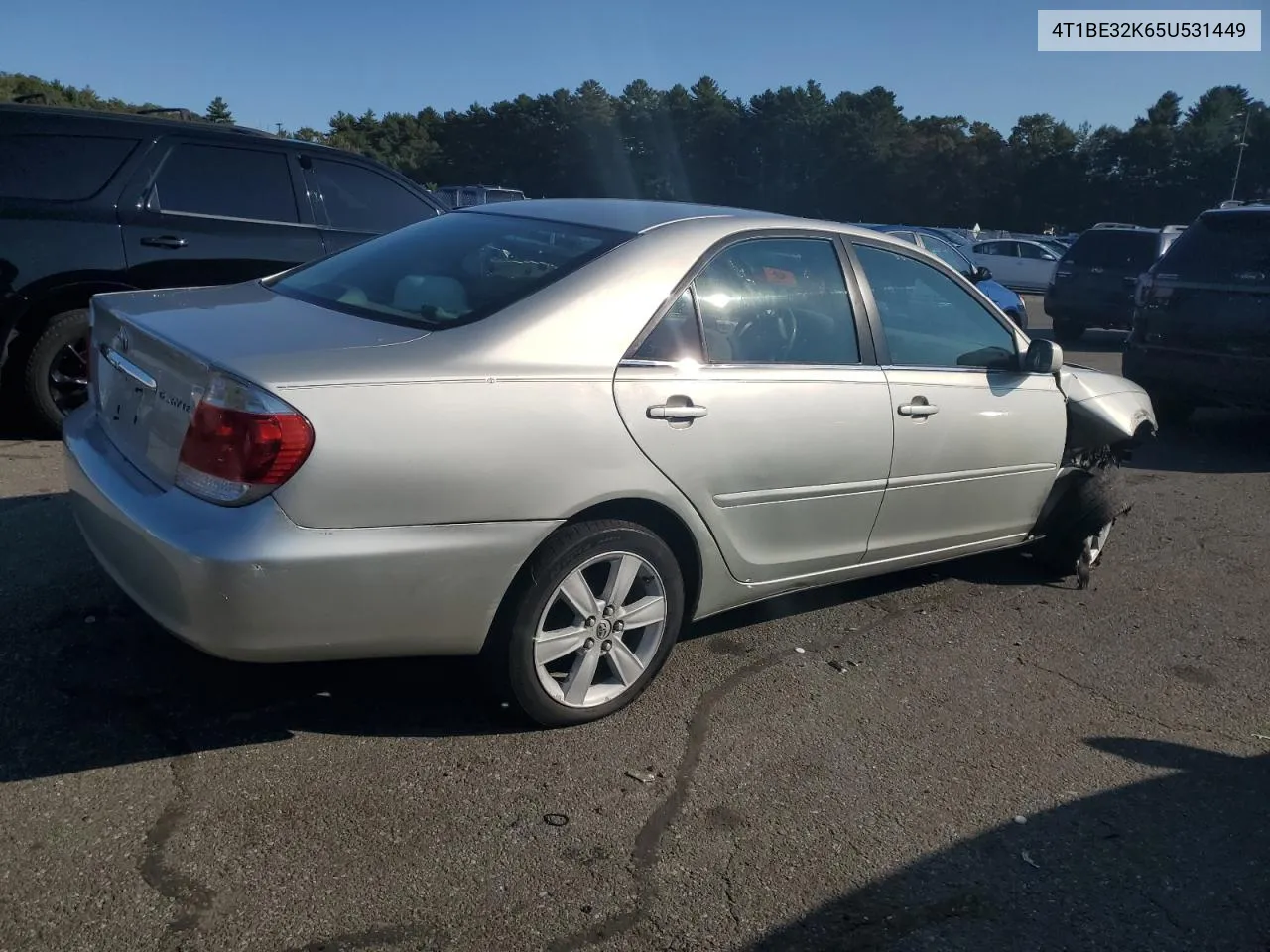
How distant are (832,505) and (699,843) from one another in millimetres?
1474

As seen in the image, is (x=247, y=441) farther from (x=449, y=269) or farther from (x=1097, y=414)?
(x=1097, y=414)

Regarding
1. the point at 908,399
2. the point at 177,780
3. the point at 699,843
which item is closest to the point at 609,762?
the point at 699,843

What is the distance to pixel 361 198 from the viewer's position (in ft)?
23.9

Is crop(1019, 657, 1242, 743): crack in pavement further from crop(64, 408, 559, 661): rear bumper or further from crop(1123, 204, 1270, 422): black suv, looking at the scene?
crop(1123, 204, 1270, 422): black suv

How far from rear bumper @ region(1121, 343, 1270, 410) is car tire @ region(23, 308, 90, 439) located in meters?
7.36

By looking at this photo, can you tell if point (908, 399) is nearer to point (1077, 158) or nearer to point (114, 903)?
point (114, 903)

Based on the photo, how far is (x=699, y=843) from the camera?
294 centimetres

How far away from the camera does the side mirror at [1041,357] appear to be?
4.75 m

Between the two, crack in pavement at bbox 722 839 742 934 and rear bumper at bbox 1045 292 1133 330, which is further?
rear bumper at bbox 1045 292 1133 330

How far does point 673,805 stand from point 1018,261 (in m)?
27.0

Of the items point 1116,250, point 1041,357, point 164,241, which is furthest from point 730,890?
point 1116,250

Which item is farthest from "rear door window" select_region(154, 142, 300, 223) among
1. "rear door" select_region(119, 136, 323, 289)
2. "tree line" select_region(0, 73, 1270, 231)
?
"tree line" select_region(0, 73, 1270, 231)

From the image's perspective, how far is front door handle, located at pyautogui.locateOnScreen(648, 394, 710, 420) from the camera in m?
3.42

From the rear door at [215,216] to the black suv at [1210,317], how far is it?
243 inches
